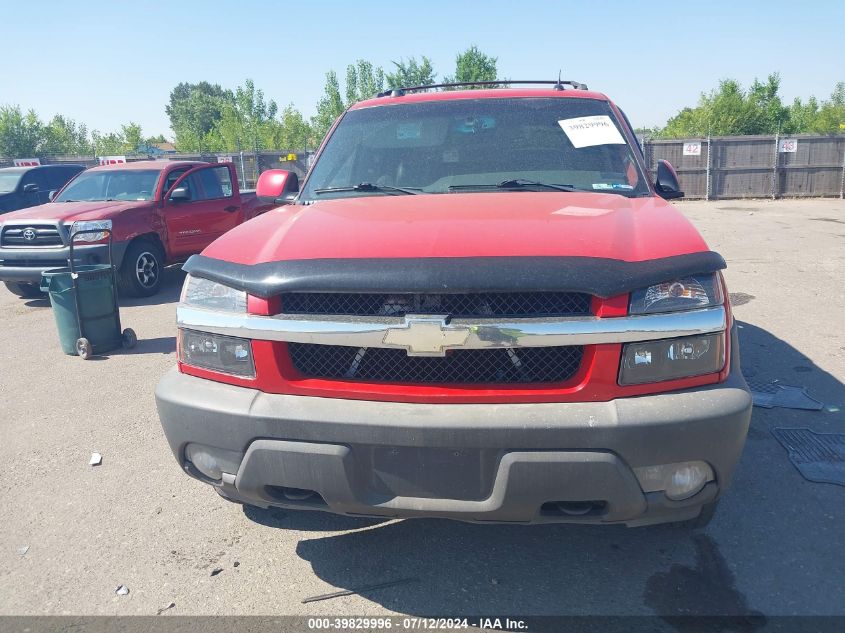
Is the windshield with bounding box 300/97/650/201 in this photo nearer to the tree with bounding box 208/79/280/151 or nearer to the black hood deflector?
the black hood deflector

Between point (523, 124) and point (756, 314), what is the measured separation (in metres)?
4.56

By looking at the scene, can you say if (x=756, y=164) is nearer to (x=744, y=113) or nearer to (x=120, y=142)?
(x=744, y=113)

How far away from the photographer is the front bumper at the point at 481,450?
218cm

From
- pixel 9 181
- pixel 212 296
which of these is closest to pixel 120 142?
pixel 9 181

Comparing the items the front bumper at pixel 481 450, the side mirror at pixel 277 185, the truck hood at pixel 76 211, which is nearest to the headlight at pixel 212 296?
the front bumper at pixel 481 450

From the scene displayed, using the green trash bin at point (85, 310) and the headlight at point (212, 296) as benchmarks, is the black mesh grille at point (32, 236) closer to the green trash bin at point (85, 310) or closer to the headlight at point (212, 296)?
the green trash bin at point (85, 310)

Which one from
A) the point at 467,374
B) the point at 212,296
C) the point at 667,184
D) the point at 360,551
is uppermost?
the point at 667,184

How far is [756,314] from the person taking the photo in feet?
23.2

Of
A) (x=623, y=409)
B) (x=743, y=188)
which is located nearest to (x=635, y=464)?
(x=623, y=409)

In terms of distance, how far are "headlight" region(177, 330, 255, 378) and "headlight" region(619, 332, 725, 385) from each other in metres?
1.35

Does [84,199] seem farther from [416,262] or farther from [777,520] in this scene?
[777,520]

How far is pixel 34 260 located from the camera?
898cm

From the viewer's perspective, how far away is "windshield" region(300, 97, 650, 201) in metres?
3.52

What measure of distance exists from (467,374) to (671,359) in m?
0.70
